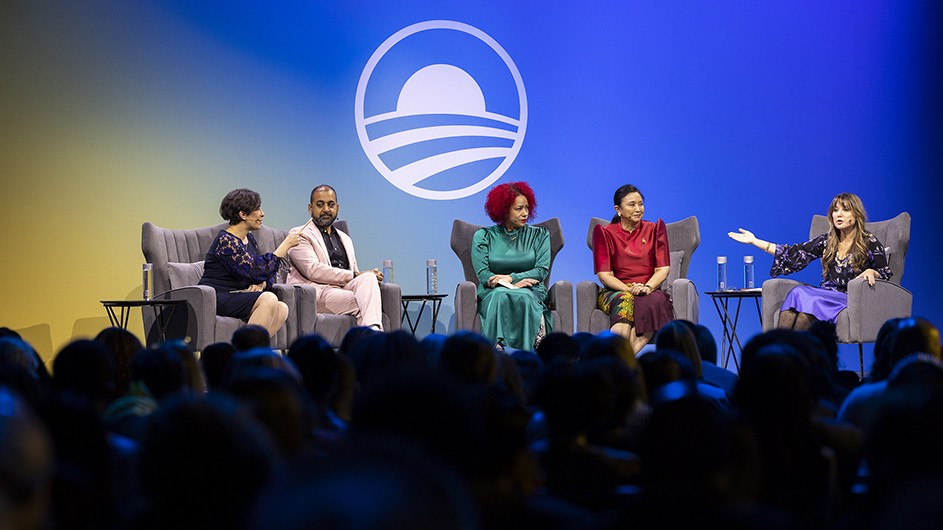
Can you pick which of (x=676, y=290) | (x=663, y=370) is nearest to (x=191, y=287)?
(x=676, y=290)

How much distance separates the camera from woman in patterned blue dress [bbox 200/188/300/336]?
6.18 meters

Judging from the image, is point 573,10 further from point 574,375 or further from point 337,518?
point 337,518

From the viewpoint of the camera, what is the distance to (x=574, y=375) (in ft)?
5.03

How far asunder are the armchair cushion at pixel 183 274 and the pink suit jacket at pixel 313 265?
0.63 meters

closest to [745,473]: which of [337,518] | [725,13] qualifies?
[337,518]

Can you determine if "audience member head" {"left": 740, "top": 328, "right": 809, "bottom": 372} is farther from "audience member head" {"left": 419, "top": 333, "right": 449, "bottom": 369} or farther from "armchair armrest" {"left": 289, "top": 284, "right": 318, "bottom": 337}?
"armchair armrest" {"left": 289, "top": 284, "right": 318, "bottom": 337}

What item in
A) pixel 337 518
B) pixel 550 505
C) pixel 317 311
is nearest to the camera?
pixel 337 518

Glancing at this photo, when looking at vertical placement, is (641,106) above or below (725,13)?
below

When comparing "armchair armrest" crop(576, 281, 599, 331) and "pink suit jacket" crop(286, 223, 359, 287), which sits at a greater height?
"pink suit jacket" crop(286, 223, 359, 287)

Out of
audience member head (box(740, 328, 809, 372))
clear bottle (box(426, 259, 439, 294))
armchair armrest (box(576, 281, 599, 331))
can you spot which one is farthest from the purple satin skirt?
audience member head (box(740, 328, 809, 372))

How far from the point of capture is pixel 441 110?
7.88 metres

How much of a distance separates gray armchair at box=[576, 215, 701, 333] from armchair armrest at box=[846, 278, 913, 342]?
962 millimetres

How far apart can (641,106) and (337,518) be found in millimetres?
7778

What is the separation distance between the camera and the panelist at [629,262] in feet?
21.5
